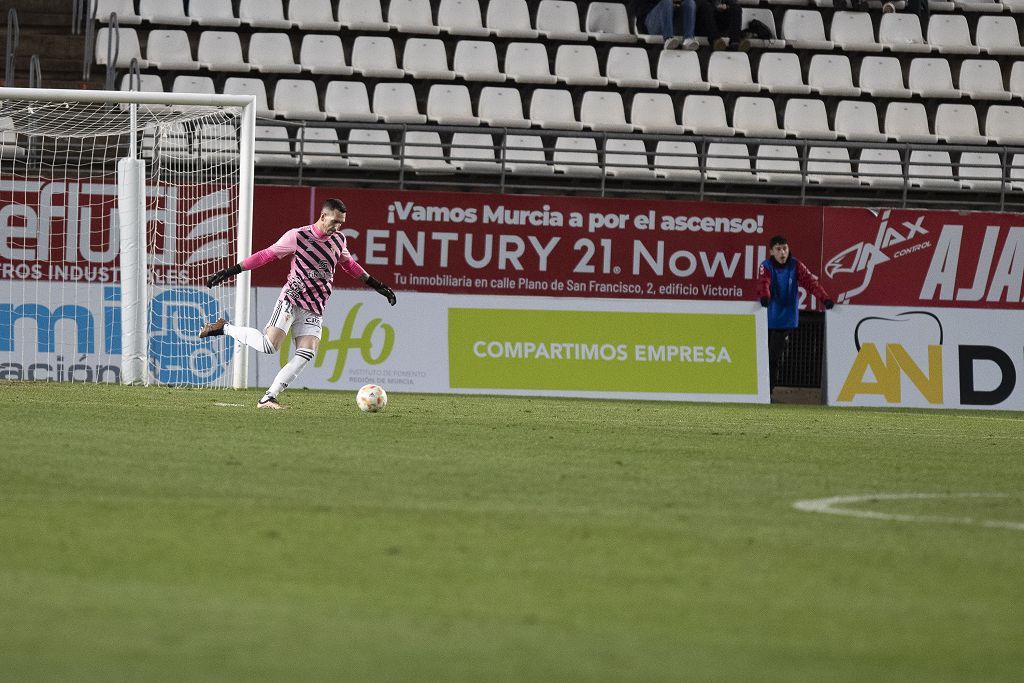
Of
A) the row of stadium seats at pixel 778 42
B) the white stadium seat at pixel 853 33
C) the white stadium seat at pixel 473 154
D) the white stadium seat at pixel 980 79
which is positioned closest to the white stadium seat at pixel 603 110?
the row of stadium seats at pixel 778 42

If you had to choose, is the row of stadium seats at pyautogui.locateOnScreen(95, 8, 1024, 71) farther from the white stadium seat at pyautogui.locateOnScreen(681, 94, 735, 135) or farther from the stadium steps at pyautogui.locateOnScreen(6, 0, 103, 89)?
the white stadium seat at pyautogui.locateOnScreen(681, 94, 735, 135)

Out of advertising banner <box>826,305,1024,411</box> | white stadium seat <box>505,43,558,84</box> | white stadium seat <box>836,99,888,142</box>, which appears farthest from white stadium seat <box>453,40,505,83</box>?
advertising banner <box>826,305,1024,411</box>

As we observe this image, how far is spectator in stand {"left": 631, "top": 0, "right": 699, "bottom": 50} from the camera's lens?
22.5 m

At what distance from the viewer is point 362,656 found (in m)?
3.64

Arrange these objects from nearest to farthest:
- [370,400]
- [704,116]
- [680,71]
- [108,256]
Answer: [370,400] < [108,256] < [704,116] < [680,71]

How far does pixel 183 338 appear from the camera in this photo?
17.7 meters

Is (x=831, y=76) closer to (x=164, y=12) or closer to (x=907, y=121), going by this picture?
(x=907, y=121)

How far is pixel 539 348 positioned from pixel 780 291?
306cm

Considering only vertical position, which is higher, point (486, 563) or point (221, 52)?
point (221, 52)

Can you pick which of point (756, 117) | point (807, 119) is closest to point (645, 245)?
point (756, 117)

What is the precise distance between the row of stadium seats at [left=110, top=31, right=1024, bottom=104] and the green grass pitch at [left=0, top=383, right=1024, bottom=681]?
12.5 metres

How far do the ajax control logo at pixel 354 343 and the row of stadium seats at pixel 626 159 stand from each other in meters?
2.39

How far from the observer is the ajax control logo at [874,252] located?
62.8 feet

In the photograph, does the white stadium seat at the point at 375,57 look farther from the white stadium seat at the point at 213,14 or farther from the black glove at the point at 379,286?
the black glove at the point at 379,286
